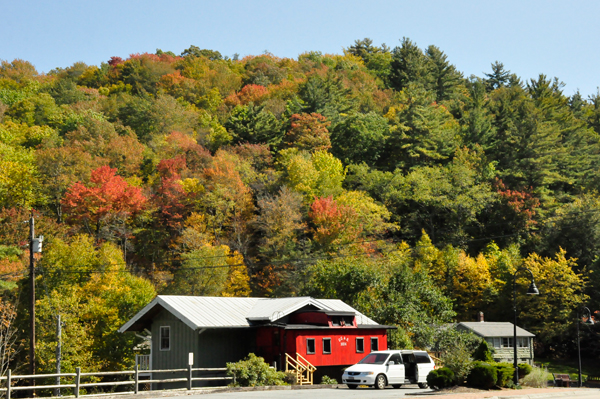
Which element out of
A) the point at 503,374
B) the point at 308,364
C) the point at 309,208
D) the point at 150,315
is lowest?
the point at 308,364

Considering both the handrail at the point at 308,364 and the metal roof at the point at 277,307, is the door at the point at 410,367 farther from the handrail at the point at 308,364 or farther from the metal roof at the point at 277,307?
the metal roof at the point at 277,307

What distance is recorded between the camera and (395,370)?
29422mm

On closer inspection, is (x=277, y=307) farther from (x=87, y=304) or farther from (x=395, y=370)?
(x=87, y=304)

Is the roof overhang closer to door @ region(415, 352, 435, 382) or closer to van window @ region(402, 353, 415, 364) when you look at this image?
van window @ region(402, 353, 415, 364)

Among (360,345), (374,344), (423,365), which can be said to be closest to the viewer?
(423,365)

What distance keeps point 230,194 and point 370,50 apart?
95.1m

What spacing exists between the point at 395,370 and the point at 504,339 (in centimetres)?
3364

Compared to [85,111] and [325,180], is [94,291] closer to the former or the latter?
[325,180]

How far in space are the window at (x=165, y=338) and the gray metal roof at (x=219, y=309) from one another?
1.10 metres

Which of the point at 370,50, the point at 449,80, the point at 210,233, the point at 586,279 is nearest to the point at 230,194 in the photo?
the point at 210,233

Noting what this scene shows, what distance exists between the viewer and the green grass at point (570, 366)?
5691 centimetres

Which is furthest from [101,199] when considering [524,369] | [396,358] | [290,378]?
[524,369]

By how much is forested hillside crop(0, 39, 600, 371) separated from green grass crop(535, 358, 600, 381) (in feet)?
5.77

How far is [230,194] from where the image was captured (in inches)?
2761
